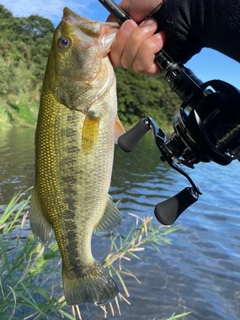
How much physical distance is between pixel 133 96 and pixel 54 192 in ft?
141

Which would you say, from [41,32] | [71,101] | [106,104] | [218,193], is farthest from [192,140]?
[41,32]

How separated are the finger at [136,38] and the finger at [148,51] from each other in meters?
0.02

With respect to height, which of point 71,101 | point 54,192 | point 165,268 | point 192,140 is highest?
point 192,140

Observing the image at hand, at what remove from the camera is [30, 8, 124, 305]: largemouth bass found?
2098mm

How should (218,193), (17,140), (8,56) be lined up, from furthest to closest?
(8,56)
(17,140)
(218,193)

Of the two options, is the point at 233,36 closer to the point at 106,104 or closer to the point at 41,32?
the point at 106,104

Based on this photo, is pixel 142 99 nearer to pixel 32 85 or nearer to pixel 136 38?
pixel 32 85

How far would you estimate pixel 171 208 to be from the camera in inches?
82.0

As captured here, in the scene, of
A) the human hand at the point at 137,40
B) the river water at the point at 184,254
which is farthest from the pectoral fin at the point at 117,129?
the river water at the point at 184,254

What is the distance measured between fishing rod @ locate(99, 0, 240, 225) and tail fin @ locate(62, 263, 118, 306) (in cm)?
66

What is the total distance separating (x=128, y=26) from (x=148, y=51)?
0.57ft

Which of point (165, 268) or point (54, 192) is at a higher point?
point (54, 192)

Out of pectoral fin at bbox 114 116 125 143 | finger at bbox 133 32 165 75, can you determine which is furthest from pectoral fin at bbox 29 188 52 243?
finger at bbox 133 32 165 75

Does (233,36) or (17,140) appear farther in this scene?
(17,140)
